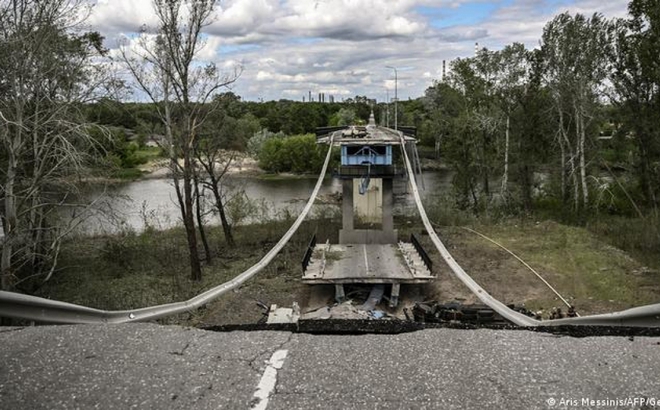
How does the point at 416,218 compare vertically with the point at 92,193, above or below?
below

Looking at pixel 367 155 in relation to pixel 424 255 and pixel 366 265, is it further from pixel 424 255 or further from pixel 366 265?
pixel 424 255

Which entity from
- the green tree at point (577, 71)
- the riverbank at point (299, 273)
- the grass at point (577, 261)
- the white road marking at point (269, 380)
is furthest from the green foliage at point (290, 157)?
the white road marking at point (269, 380)

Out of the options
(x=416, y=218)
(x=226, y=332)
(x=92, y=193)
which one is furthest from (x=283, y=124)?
(x=226, y=332)

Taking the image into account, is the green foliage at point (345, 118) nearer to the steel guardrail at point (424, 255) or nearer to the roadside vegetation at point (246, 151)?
the roadside vegetation at point (246, 151)

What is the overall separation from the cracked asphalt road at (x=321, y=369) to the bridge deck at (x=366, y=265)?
1181 cm

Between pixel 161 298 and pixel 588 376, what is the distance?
14010mm

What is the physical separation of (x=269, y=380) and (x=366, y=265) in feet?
46.8

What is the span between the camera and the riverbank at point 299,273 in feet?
46.4

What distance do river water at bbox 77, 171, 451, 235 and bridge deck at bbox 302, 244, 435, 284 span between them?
21.2 ft

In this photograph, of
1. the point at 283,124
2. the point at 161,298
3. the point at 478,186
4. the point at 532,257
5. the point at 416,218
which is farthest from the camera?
the point at 283,124

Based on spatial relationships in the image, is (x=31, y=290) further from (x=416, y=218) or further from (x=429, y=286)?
(x=416, y=218)

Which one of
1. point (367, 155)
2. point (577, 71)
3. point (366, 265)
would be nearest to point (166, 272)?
point (366, 265)

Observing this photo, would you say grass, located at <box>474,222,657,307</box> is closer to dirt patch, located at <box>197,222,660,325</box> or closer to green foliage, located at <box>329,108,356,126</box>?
dirt patch, located at <box>197,222,660,325</box>

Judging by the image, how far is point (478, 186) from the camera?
37.4 meters
